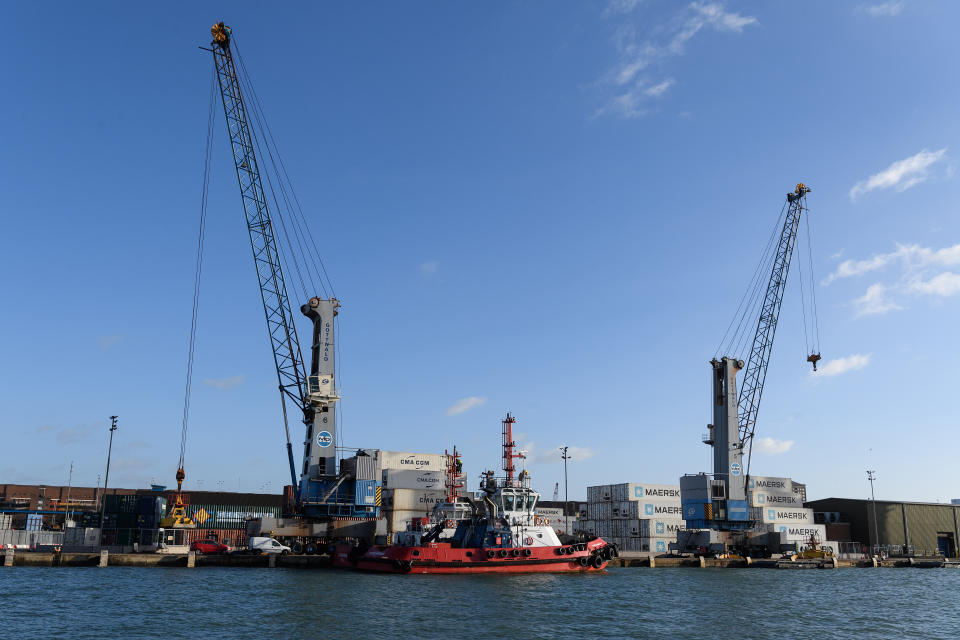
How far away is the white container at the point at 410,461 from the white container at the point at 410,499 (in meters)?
4.73

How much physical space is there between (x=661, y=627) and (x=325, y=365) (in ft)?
137

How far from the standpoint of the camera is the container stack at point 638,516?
9075cm

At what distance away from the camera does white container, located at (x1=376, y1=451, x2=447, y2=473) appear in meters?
84.1

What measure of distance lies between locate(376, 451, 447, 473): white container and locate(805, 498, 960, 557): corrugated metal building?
207 ft

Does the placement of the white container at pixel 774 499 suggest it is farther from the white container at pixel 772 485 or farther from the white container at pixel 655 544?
the white container at pixel 655 544

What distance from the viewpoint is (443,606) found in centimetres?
3928

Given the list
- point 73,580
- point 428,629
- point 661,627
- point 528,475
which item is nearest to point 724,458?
point 528,475

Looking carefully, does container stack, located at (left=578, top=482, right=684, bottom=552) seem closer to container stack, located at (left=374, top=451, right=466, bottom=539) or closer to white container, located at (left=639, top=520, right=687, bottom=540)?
white container, located at (left=639, top=520, right=687, bottom=540)

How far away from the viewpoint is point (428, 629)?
32688 mm

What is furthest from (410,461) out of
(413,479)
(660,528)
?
(660,528)

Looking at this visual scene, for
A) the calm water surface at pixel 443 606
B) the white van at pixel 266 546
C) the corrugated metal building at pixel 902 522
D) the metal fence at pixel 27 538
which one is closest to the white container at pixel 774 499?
the corrugated metal building at pixel 902 522

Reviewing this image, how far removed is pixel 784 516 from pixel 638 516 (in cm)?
1923

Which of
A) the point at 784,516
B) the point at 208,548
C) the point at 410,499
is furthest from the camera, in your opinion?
the point at 784,516

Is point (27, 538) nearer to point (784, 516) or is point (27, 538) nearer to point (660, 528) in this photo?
point (660, 528)
